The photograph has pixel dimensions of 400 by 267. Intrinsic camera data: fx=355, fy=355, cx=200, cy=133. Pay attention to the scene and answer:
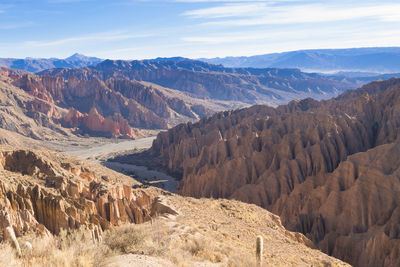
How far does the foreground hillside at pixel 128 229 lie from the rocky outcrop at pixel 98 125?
104 meters

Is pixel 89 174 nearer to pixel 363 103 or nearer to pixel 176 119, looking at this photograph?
pixel 363 103

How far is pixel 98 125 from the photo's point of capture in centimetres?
13950

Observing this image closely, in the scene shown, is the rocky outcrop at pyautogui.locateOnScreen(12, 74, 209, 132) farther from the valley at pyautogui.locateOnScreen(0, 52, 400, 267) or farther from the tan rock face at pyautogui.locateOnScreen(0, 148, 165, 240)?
the tan rock face at pyautogui.locateOnScreen(0, 148, 165, 240)

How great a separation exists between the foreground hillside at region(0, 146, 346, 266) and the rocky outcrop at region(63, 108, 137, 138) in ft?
341

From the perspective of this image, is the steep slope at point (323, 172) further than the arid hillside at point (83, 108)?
No

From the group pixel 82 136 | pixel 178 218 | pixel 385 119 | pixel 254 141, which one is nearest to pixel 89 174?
pixel 178 218

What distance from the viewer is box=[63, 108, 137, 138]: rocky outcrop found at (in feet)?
449

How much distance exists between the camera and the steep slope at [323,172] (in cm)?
3158

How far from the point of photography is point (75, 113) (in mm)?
143625

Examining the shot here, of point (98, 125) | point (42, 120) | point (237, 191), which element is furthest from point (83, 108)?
point (237, 191)

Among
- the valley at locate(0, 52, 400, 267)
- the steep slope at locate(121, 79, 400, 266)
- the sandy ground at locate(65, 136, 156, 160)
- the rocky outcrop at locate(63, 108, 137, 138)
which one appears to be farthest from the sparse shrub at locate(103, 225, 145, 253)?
the rocky outcrop at locate(63, 108, 137, 138)

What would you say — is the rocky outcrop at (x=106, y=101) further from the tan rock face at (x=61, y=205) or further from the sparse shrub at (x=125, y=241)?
the sparse shrub at (x=125, y=241)

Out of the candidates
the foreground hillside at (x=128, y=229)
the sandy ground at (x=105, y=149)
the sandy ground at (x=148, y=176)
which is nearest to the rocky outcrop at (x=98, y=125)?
the sandy ground at (x=105, y=149)

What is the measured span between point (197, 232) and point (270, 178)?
30.1m
